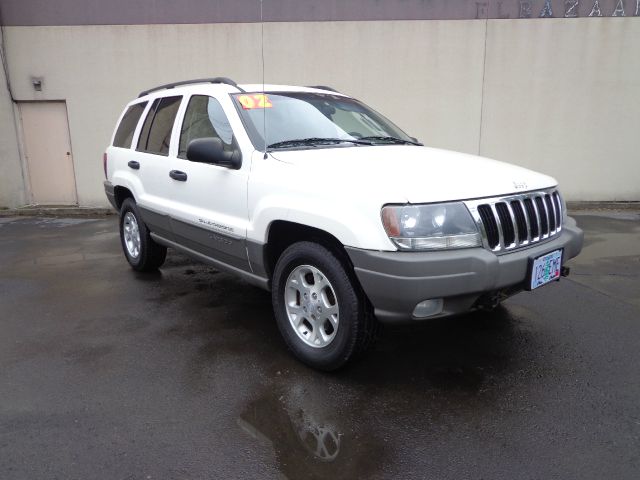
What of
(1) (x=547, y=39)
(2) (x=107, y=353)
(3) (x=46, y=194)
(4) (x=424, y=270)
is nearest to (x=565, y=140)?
(1) (x=547, y=39)

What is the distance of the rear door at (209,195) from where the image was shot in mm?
3716

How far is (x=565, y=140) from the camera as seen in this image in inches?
391

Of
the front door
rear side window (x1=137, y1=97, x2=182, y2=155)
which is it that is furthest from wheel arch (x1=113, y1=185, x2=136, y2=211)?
the front door

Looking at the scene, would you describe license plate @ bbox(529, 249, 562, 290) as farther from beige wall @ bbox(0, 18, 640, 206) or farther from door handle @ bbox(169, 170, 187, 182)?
beige wall @ bbox(0, 18, 640, 206)

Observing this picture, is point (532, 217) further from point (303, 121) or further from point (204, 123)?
point (204, 123)

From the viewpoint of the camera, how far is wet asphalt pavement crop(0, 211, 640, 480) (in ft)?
8.15

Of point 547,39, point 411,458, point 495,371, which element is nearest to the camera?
point 411,458

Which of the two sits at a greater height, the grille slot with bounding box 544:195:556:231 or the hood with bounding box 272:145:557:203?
the hood with bounding box 272:145:557:203

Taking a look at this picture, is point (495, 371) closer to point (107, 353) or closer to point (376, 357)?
point (376, 357)

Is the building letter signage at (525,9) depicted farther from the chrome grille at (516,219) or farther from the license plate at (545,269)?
the license plate at (545,269)

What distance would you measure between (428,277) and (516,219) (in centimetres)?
78

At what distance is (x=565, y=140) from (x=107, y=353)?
9300 millimetres

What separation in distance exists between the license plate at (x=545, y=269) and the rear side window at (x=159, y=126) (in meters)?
3.23

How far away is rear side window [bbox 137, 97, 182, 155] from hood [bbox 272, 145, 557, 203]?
1643 mm
